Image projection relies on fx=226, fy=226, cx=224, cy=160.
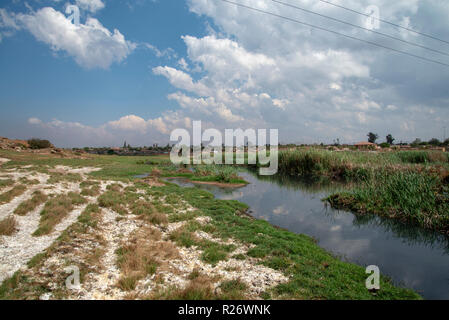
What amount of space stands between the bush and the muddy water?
48.3m

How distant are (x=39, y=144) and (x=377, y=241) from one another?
183 feet

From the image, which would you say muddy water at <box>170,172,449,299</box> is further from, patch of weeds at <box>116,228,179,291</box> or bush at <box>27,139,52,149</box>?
bush at <box>27,139,52,149</box>

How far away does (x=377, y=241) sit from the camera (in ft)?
29.4

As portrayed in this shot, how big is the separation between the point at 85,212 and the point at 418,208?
1496cm

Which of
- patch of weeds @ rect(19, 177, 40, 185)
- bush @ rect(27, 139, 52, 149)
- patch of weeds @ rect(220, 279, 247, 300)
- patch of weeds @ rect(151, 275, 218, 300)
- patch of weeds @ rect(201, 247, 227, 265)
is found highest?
bush @ rect(27, 139, 52, 149)

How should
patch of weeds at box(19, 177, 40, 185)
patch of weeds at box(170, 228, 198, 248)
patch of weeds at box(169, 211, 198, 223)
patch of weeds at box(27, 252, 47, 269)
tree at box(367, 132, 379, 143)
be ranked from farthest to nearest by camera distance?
1. tree at box(367, 132, 379, 143)
2. patch of weeds at box(19, 177, 40, 185)
3. patch of weeds at box(169, 211, 198, 223)
4. patch of weeds at box(170, 228, 198, 248)
5. patch of weeds at box(27, 252, 47, 269)

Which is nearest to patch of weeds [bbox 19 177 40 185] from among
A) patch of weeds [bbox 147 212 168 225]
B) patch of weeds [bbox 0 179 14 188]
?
patch of weeds [bbox 0 179 14 188]

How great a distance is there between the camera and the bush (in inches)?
1725

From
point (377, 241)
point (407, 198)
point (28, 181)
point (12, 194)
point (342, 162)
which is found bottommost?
point (377, 241)

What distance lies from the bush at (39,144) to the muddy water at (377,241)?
158ft

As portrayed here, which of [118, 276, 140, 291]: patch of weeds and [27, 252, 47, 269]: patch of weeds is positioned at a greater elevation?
[27, 252, 47, 269]: patch of weeds

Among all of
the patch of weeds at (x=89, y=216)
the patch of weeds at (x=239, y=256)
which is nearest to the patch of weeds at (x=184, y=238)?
the patch of weeds at (x=239, y=256)

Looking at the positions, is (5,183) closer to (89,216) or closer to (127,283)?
(89,216)

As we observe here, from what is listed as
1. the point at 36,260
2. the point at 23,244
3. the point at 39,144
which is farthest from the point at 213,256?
the point at 39,144
